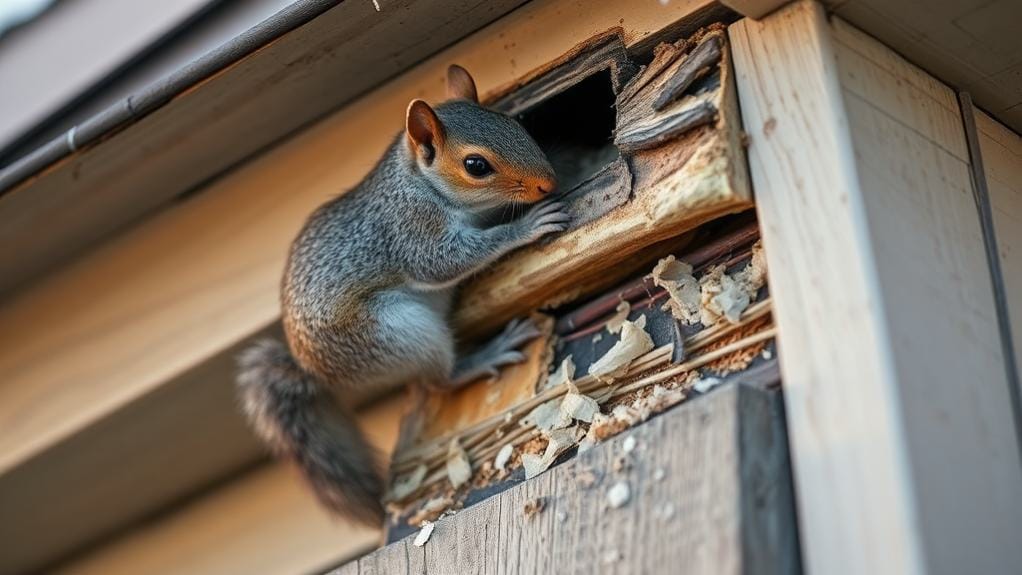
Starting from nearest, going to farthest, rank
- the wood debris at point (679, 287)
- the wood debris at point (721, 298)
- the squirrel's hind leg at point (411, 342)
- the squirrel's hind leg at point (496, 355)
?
1. the wood debris at point (721, 298)
2. the wood debris at point (679, 287)
3. the squirrel's hind leg at point (496, 355)
4. the squirrel's hind leg at point (411, 342)

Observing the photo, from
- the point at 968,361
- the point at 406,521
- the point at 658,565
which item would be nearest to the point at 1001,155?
the point at 968,361

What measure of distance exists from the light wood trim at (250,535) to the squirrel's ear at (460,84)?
2.76 feet

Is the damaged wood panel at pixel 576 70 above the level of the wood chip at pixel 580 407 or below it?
above

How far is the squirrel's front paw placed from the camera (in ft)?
8.14

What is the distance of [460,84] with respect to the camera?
2723mm

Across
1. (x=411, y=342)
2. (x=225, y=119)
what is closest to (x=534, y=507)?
(x=411, y=342)

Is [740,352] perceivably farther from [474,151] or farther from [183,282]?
[183,282]

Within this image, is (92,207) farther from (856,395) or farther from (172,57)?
(856,395)

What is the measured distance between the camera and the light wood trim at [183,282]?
2.88 metres

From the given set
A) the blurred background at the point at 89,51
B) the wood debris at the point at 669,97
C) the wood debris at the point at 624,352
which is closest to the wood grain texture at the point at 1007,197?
the wood debris at the point at 669,97

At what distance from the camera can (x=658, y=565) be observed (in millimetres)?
1780

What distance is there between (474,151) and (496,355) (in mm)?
470

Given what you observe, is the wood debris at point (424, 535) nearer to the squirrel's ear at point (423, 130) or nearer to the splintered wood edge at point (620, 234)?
the splintered wood edge at point (620, 234)

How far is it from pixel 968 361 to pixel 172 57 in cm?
175
